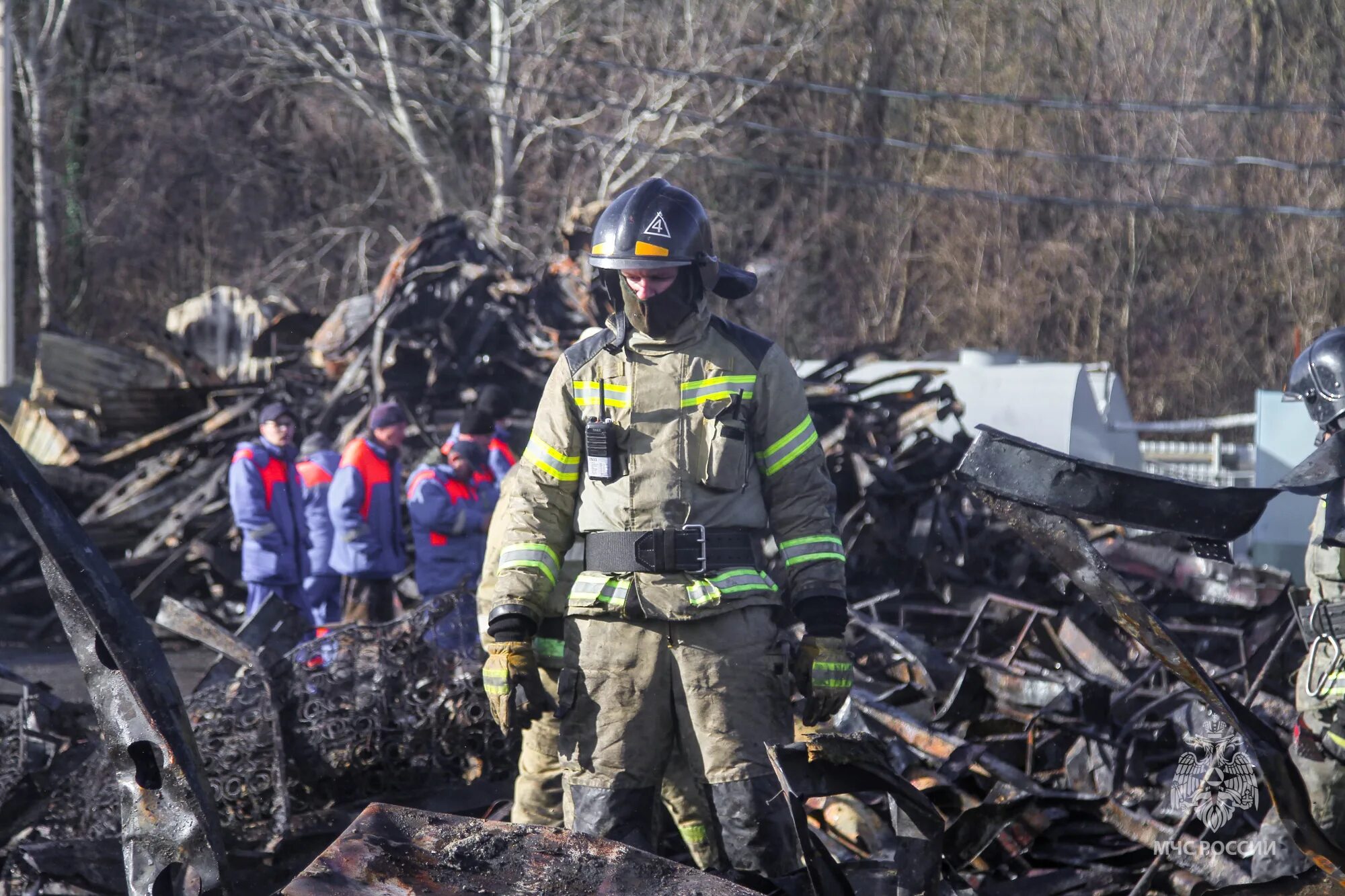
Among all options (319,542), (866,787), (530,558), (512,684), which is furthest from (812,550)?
(319,542)

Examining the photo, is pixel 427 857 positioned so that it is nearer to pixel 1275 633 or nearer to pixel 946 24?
pixel 1275 633

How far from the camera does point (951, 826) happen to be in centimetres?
448

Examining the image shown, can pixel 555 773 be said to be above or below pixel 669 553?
below

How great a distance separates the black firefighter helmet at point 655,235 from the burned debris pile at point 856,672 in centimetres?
130

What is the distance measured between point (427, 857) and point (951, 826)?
209 cm

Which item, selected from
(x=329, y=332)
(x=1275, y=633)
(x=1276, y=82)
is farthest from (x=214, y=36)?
(x=1275, y=633)

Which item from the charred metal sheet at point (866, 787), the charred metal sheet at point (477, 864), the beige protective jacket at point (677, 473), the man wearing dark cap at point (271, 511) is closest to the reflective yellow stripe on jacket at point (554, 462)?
the beige protective jacket at point (677, 473)

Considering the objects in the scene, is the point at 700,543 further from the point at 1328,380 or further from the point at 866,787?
the point at 1328,380

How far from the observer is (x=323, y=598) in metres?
8.77

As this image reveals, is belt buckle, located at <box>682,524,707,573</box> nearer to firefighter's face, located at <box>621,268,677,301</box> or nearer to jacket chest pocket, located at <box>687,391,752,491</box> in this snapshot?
jacket chest pocket, located at <box>687,391,752,491</box>

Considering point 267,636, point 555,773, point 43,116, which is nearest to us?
point 555,773

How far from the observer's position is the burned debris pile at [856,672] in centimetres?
468

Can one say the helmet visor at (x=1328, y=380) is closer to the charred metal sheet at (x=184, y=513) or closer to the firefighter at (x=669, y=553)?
the firefighter at (x=669, y=553)

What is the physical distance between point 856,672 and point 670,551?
11.5ft
